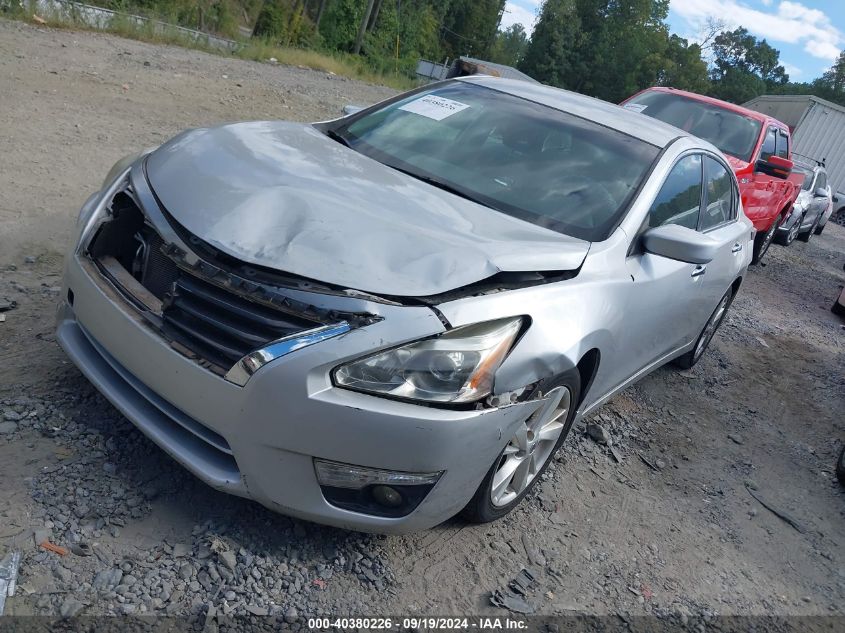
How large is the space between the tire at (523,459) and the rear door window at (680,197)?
3.31 feet

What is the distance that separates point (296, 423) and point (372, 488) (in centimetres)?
36

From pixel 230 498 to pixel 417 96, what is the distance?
98.0 inches

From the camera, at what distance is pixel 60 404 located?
285 centimetres

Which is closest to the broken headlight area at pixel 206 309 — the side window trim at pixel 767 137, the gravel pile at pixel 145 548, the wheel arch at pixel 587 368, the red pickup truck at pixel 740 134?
the gravel pile at pixel 145 548

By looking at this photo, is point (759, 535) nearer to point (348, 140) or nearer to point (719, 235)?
point (719, 235)

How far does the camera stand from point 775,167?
25.9 feet

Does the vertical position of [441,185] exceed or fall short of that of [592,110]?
it falls short

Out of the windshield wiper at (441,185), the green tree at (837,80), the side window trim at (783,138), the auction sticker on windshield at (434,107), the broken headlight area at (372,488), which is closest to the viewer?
the broken headlight area at (372,488)

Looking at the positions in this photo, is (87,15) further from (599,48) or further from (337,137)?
(599,48)

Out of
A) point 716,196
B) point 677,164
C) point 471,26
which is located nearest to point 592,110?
point 677,164

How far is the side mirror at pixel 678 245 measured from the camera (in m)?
3.14

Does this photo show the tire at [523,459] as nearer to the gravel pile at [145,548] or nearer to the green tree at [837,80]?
the gravel pile at [145,548]

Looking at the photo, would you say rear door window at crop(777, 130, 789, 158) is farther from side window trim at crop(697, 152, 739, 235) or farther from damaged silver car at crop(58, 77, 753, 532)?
damaged silver car at crop(58, 77, 753, 532)

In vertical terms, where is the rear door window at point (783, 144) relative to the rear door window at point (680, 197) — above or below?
above
